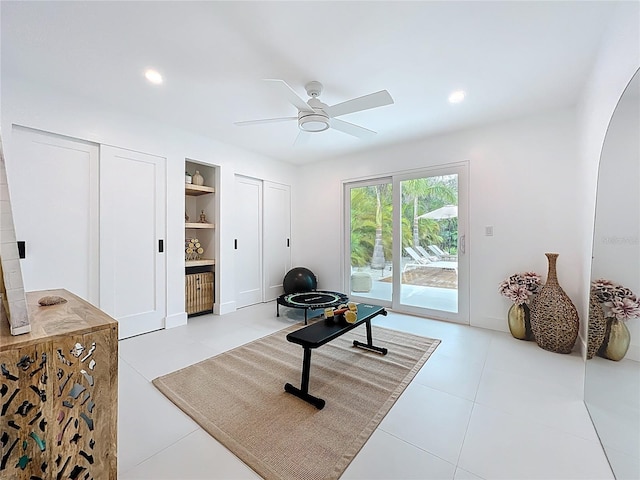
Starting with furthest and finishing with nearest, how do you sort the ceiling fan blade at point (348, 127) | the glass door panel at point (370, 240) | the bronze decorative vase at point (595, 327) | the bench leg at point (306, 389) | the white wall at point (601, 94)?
the glass door panel at point (370, 240), the ceiling fan blade at point (348, 127), the bench leg at point (306, 389), the bronze decorative vase at point (595, 327), the white wall at point (601, 94)

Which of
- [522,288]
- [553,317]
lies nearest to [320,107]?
[522,288]

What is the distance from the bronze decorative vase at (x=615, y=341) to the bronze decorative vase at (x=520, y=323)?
1.44m

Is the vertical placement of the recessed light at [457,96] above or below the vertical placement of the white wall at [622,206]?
above

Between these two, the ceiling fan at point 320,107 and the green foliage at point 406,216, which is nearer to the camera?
the ceiling fan at point 320,107

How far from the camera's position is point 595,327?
5.87 feet

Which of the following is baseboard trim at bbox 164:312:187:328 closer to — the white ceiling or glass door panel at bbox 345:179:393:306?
the white ceiling

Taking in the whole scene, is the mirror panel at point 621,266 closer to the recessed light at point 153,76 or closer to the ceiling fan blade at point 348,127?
the ceiling fan blade at point 348,127

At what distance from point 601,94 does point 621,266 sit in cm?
148

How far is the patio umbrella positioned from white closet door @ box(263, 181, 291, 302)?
255 cm

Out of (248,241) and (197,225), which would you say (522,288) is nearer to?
(248,241)

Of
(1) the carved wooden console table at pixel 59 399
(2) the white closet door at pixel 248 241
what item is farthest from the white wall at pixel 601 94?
(2) the white closet door at pixel 248 241

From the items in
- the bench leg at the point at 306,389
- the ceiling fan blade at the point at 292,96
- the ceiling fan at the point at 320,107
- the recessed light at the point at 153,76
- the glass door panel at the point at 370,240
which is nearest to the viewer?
the bench leg at the point at 306,389

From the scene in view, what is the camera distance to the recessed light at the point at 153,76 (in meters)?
2.32

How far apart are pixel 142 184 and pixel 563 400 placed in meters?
4.46
